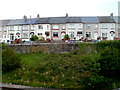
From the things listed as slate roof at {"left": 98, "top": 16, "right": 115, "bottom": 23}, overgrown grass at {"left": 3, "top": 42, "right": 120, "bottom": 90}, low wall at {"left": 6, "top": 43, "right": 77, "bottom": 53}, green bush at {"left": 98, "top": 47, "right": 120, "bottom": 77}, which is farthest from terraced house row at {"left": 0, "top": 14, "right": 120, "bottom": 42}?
green bush at {"left": 98, "top": 47, "right": 120, "bottom": 77}

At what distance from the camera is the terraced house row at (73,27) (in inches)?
1940

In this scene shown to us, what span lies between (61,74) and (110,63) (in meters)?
3.48

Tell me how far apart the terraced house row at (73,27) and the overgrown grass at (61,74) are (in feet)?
102

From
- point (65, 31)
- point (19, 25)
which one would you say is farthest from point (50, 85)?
point (19, 25)

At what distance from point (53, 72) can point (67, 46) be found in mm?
6786

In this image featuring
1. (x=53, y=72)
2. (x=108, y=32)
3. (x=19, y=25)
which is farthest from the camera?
(x=19, y=25)

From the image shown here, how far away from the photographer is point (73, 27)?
49.6 m

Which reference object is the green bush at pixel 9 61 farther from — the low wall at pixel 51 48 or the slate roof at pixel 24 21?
the slate roof at pixel 24 21

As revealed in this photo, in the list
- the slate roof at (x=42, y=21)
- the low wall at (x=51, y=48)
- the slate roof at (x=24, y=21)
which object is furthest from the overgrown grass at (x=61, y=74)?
the slate roof at (x=24, y=21)

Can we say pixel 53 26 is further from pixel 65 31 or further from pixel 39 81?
pixel 39 81

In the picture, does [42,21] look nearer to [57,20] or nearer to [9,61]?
[57,20]

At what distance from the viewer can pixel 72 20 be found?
50312 mm

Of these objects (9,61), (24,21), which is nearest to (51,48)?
(9,61)

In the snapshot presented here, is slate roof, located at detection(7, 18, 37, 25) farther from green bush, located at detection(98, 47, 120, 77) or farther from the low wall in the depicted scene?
green bush, located at detection(98, 47, 120, 77)
